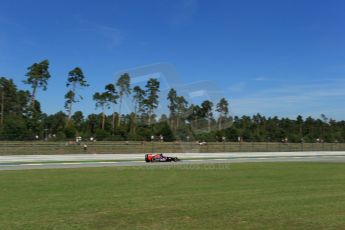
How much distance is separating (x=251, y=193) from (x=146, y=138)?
188 ft

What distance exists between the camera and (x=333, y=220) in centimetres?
1078

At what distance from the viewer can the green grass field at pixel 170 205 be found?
407 inches

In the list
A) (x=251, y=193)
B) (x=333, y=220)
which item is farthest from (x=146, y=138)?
(x=333, y=220)

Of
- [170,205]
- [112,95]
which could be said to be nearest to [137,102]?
[112,95]

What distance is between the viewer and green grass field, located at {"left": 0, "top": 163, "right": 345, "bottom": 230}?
1034 centimetres

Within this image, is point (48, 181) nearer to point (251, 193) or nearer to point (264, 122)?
point (251, 193)

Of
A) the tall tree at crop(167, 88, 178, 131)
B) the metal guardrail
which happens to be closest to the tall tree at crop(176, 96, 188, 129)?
the tall tree at crop(167, 88, 178, 131)

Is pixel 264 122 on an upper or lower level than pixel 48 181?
upper

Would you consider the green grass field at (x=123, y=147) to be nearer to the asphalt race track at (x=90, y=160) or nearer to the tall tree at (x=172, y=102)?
the asphalt race track at (x=90, y=160)

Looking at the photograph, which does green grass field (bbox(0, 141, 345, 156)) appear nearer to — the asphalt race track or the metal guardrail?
the metal guardrail

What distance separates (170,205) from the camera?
13117 mm

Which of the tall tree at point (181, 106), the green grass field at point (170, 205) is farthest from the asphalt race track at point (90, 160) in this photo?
the green grass field at point (170, 205)

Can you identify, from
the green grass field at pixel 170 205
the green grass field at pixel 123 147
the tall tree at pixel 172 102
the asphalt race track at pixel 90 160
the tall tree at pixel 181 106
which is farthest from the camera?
the green grass field at pixel 123 147

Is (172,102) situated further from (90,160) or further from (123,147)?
(123,147)
